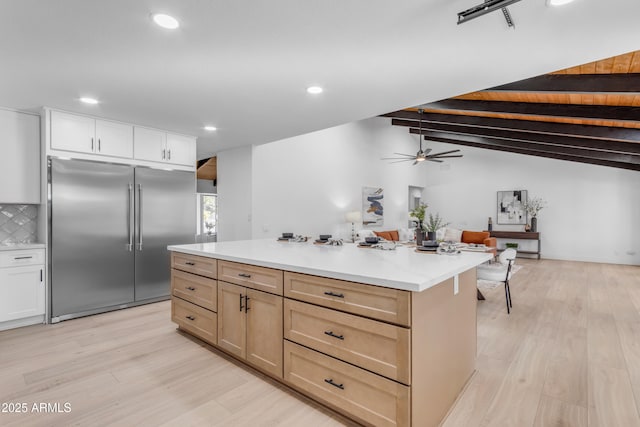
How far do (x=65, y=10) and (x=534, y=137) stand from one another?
Result: 7.27m

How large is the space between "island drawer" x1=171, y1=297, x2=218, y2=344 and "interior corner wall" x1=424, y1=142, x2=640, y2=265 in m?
9.07

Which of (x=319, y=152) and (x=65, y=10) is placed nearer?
(x=65, y=10)

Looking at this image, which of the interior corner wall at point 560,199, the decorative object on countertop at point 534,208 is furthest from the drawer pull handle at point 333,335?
the interior corner wall at point 560,199

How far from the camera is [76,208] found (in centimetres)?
376

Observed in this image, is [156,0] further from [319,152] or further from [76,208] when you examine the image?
[319,152]

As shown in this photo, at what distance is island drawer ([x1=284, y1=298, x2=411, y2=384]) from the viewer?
1.57 meters

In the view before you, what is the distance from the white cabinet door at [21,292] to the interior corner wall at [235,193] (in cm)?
272

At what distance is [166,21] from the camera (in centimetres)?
195

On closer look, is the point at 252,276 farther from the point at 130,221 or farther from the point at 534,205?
the point at 534,205

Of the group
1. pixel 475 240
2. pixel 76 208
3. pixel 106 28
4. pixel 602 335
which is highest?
pixel 106 28

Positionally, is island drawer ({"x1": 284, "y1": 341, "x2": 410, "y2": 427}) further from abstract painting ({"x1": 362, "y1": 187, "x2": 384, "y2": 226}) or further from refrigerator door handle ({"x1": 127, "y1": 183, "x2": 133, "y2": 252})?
abstract painting ({"x1": 362, "y1": 187, "x2": 384, "y2": 226})

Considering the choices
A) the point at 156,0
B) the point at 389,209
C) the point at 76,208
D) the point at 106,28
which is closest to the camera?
the point at 156,0

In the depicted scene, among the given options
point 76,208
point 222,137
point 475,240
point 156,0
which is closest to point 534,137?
point 475,240

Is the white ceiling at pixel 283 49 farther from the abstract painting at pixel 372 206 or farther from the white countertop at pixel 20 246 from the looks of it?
the abstract painting at pixel 372 206
